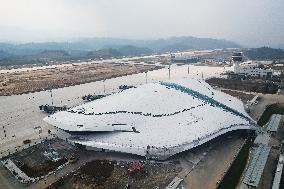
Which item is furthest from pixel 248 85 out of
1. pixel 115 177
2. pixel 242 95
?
pixel 115 177

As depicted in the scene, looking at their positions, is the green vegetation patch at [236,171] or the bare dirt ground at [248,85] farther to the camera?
the bare dirt ground at [248,85]

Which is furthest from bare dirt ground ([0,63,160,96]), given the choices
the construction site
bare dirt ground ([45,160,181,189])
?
bare dirt ground ([45,160,181,189])

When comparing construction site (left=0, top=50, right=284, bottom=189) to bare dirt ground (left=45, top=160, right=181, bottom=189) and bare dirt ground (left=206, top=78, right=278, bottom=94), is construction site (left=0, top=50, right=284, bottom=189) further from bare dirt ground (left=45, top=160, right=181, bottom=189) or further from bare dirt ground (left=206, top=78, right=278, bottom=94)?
bare dirt ground (left=206, top=78, right=278, bottom=94)

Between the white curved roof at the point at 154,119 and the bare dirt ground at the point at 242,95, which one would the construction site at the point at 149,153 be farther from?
the bare dirt ground at the point at 242,95

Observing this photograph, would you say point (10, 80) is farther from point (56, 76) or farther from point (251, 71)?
point (251, 71)

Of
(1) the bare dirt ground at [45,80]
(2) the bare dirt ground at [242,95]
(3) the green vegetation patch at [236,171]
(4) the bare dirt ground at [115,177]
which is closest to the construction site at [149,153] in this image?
(4) the bare dirt ground at [115,177]

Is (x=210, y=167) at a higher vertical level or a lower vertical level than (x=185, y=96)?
lower

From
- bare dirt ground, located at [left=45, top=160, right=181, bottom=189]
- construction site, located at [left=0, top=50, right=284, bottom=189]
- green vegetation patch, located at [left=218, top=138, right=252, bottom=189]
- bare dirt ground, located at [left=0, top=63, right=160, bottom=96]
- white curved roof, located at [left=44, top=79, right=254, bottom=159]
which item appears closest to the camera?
bare dirt ground, located at [left=45, top=160, right=181, bottom=189]

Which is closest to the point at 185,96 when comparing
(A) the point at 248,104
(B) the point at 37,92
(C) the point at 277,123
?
(C) the point at 277,123

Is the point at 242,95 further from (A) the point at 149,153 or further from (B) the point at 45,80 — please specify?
(B) the point at 45,80
